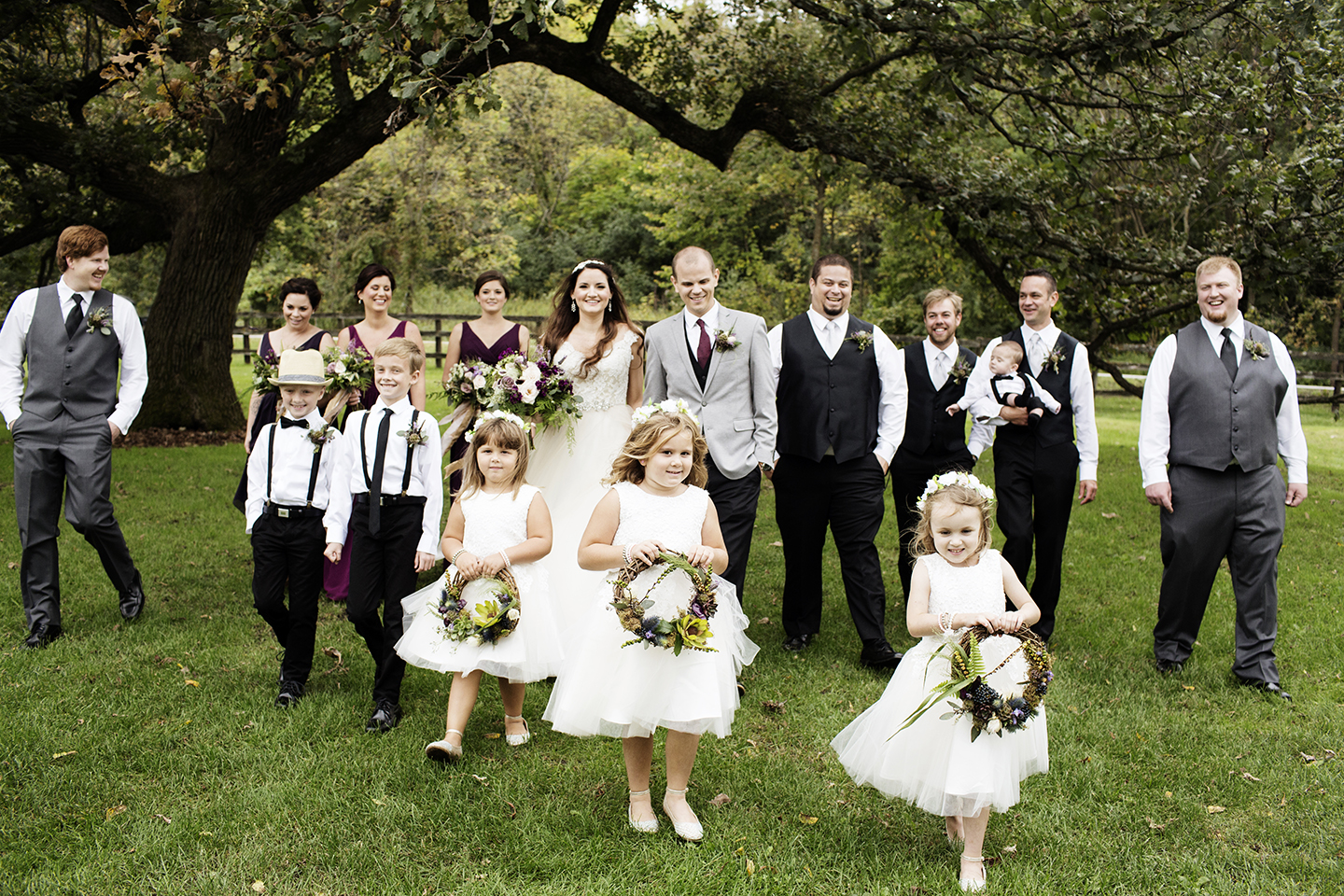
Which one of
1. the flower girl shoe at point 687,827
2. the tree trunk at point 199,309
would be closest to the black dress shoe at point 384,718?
the flower girl shoe at point 687,827

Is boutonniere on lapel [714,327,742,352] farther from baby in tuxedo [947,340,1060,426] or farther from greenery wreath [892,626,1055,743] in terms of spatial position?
greenery wreath [892,626,1055,743]

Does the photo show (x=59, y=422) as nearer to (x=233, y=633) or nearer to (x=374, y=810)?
(x=233, y=633)

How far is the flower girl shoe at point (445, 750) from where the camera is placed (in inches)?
186

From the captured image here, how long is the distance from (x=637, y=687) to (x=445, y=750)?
1.23m

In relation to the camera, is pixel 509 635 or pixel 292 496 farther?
pixel 292 496

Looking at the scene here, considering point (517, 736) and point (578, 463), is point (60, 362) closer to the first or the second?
point (578, 463)

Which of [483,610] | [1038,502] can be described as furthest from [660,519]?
[1038,502]

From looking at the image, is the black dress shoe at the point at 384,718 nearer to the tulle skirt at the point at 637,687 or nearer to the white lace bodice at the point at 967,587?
the tulle skirt at the point at 637,687

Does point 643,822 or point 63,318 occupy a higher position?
point 63,318

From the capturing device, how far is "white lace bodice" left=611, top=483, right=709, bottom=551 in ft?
14.1

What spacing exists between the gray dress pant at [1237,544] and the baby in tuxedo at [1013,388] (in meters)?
0.88

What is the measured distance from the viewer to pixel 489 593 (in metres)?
4.87

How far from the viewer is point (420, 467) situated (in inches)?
211

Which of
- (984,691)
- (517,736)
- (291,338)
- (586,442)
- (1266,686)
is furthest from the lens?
(291,338)
